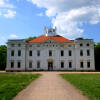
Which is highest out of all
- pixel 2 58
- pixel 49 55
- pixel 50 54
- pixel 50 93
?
pixel 50 54

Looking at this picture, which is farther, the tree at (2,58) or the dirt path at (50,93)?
the tree at (2,58)

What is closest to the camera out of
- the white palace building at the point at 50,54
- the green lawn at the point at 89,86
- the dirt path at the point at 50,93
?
the dirt path at the point at 50,93

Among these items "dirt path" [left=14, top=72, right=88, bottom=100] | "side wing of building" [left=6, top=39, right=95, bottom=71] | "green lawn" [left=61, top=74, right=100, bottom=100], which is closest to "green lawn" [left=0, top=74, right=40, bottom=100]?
"dirt path" [left=14, top=72, right=88, bottom=100]

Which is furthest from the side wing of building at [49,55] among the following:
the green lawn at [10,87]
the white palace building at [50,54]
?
the green lawn at [10,87]

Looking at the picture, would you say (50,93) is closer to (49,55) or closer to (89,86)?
(89,86)

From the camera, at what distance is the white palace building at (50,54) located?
138 feet

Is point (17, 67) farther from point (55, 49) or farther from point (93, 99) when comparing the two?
point (93, 99)

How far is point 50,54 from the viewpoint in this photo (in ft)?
141

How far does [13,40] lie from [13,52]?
11.5ft

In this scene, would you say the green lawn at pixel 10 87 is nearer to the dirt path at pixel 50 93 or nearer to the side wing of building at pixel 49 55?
the dirt path at pixel 50 93

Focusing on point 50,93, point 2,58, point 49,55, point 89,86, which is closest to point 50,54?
point 49,55

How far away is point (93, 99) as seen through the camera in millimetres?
6766

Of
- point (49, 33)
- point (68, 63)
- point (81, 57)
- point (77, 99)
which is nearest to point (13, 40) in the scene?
point (49, 33)

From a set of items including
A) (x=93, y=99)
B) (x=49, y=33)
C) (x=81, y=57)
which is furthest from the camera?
(x=49, y=33)
